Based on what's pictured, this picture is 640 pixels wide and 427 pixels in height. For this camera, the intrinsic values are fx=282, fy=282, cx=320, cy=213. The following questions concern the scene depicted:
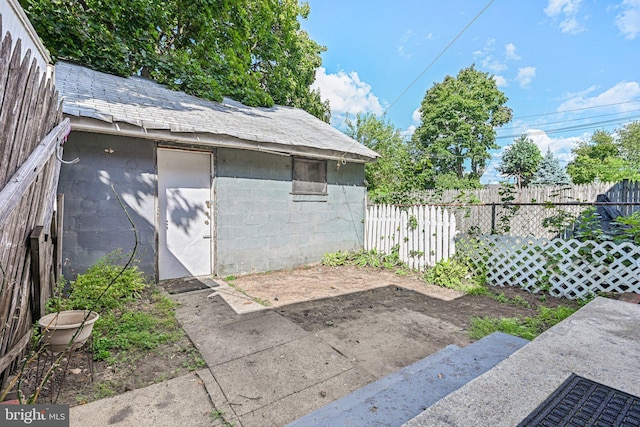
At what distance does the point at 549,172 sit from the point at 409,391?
2104cm

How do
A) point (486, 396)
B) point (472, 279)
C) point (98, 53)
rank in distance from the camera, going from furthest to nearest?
point (98, 53)
point (472, 279)
point (486, 396)

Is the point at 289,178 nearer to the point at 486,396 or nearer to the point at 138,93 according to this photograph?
the point at 138,93

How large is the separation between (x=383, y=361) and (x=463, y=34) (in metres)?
6.03

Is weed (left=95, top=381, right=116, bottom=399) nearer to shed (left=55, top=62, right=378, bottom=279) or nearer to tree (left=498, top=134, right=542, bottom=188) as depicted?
shed (left=55, top=62, right=378, bottom=279)

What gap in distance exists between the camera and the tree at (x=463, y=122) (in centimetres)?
2269

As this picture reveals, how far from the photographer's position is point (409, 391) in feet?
5.67

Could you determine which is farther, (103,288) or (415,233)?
(415,233)

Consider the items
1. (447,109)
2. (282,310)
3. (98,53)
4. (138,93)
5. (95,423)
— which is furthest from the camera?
(447,109)

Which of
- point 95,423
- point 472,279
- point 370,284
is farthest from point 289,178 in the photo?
point 95,423

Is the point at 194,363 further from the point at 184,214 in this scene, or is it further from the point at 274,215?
the point at 274,215

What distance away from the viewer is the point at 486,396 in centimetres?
130

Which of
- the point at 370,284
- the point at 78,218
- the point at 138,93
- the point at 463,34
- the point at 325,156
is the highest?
the point at 463,34

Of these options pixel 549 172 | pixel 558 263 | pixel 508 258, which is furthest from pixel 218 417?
pixel 549 172

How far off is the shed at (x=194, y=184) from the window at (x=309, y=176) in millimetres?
23
